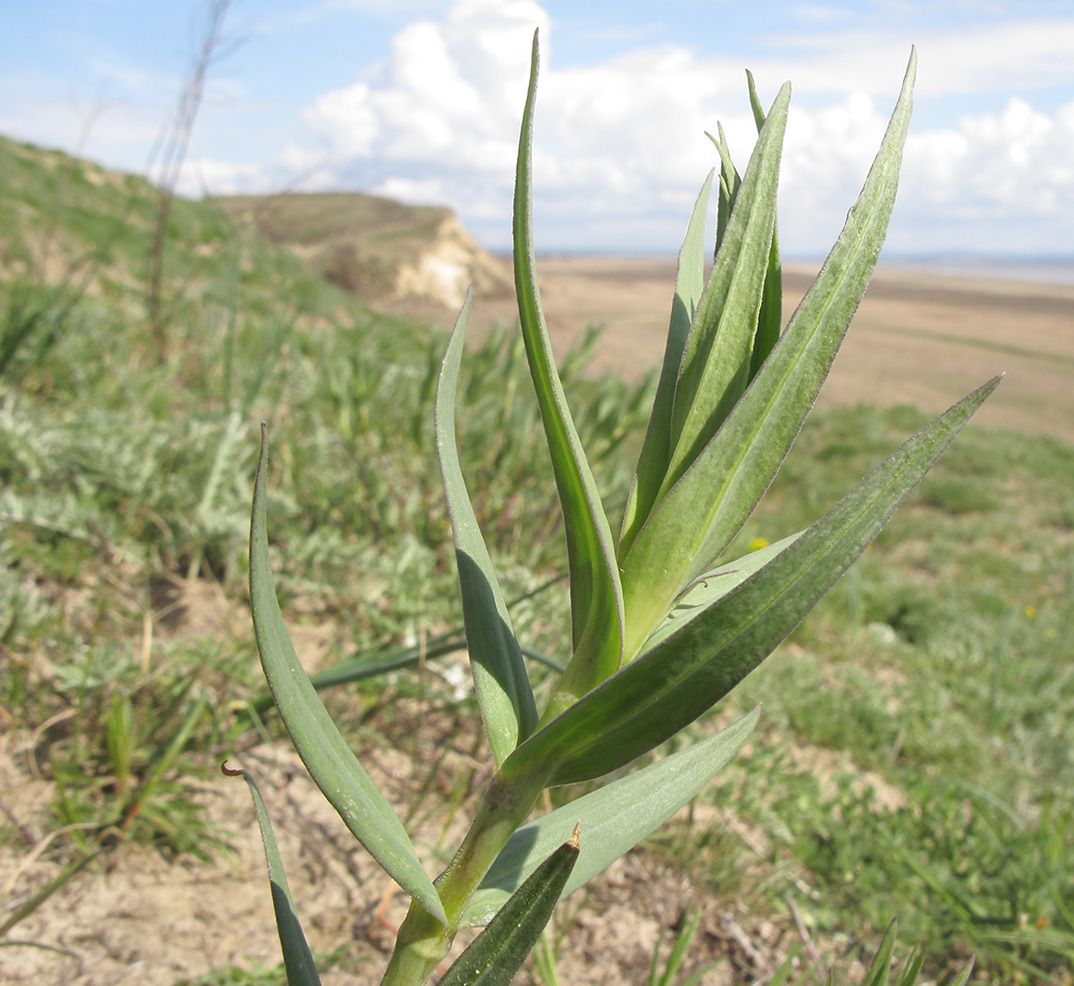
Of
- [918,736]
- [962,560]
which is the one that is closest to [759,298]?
[918,736]

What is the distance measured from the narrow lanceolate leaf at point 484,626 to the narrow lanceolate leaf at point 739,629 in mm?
66

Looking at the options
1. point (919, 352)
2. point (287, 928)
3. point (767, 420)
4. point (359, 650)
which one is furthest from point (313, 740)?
point (919, 352)

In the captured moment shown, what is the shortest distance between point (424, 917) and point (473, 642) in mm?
185

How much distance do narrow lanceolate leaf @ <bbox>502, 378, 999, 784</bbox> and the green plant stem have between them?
6 cm

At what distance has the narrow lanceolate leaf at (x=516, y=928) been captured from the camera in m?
0.46

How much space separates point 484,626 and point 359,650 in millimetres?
1034

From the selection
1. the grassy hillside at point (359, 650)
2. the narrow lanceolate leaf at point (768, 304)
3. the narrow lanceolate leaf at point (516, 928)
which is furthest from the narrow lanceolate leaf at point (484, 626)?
the grassy hillside at point (359, 650)

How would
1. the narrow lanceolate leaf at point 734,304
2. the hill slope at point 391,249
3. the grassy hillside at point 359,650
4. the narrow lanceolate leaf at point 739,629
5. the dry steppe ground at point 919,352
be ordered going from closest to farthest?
the narrow lanceolate leaf at point 739,629 → the narrow lanceolate leaf at point 734,304 → the grassy hillside at point 359,650 → the dry steppe ground at point 919,352 → the hill slope at point 391,249

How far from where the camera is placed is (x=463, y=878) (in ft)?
1.82

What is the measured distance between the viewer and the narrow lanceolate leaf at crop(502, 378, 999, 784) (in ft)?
1.49

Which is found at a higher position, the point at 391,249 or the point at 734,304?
the point at 391,249

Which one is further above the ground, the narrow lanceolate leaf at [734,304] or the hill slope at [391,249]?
the hill slope at [391,249]

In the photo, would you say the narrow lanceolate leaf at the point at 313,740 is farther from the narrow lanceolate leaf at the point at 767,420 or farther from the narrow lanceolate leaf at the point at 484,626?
the narrow lanceolate leaf at the point at 767,420

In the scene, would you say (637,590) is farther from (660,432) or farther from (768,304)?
(768,304)
